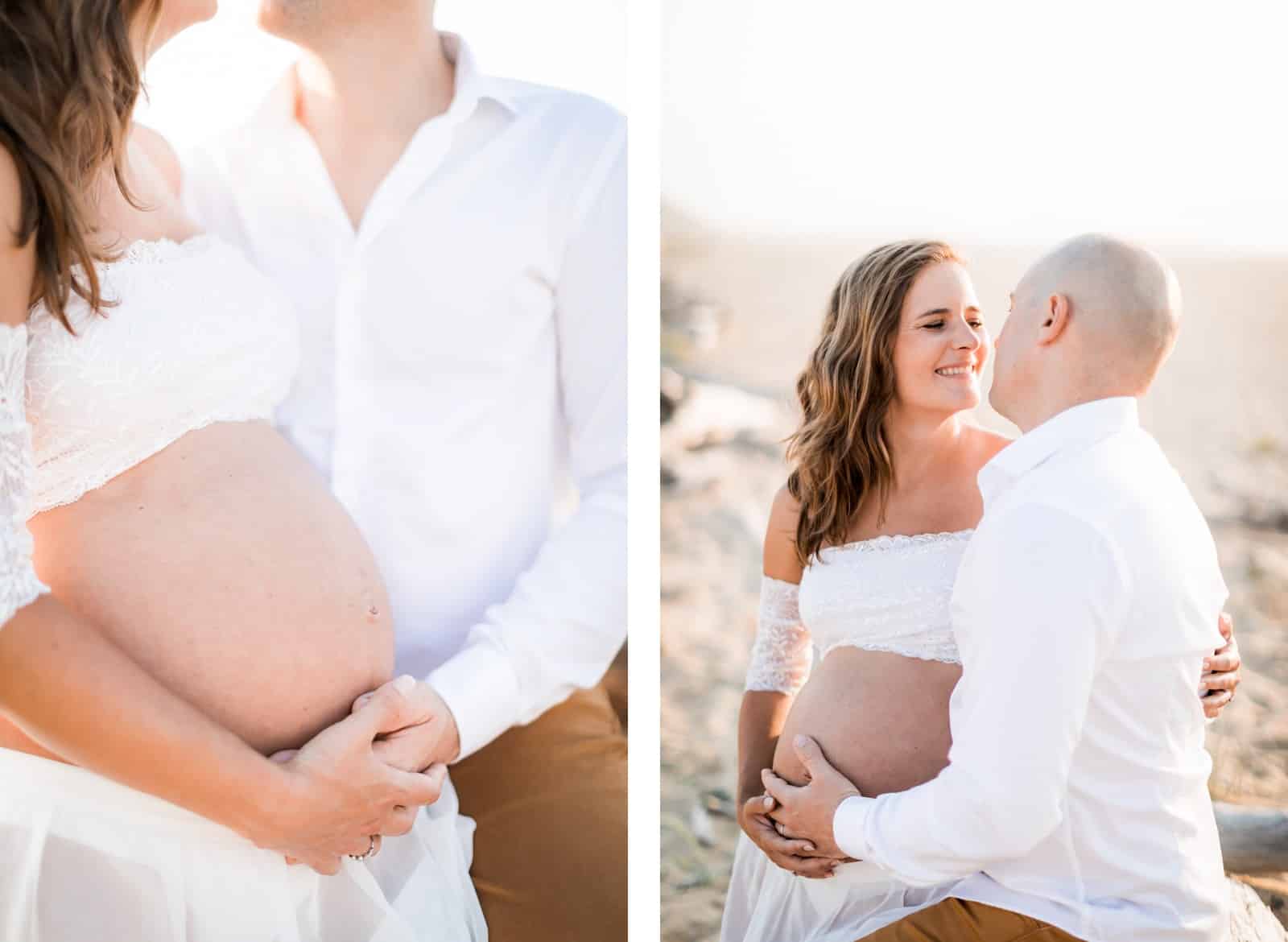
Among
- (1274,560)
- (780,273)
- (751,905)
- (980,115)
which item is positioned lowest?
(751,905)

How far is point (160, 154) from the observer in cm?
224

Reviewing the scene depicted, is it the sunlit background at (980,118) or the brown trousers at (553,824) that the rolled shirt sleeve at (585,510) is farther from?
the sunlit background at (980,118)

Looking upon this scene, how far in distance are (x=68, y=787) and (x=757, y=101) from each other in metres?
1.78

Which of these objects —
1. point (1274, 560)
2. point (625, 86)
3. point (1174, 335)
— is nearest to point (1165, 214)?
point (1174, 335)

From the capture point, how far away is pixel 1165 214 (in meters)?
2.37

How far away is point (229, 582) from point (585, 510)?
27.5 inches

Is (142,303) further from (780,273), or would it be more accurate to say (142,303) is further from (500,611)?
(780,273)

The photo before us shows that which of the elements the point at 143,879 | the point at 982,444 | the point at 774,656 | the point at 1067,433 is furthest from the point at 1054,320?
the point at 143,879

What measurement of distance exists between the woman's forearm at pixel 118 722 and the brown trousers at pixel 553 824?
1.54ft

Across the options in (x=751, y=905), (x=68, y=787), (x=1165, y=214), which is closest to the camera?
(x=68, y=787)

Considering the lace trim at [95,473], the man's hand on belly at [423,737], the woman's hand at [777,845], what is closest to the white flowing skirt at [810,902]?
the woman's hand at [777,845]

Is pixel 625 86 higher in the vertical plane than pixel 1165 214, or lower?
higher

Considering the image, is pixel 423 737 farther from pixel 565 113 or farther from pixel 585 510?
pixel 565 113

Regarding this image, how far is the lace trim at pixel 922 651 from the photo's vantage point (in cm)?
224
